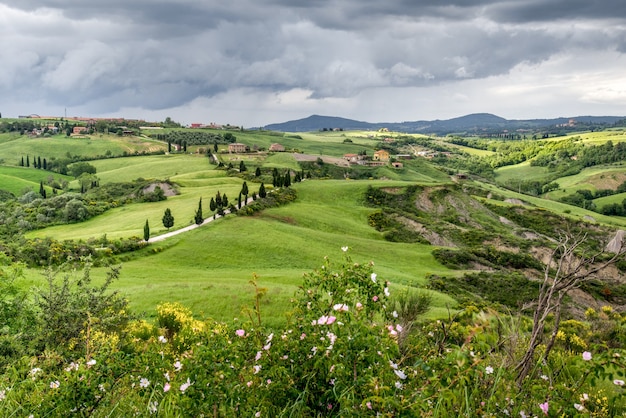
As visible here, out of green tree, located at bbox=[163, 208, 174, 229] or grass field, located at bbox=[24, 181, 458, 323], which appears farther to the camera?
green tree, located at bbox=[163, 208, 174, 229]

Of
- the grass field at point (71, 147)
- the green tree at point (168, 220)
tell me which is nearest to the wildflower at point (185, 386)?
the green tree at point (168, 220)

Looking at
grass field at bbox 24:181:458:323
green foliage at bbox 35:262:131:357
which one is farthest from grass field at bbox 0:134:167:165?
green foliage at bbox 35:262:131:357

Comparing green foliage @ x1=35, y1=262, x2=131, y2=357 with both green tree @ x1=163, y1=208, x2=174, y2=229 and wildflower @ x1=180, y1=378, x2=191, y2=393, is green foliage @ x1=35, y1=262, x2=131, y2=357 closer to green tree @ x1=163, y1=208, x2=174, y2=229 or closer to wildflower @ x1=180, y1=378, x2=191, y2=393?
wildflower @ x1=180, y1=378, x2=191, y2=393

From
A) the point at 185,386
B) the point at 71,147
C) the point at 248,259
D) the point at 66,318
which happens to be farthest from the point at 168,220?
the point at 71,147

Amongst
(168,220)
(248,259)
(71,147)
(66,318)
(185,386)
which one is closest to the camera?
(185,386)

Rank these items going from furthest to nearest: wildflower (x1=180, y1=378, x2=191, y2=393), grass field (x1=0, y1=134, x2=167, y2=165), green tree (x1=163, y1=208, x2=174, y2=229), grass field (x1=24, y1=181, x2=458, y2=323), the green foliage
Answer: grass field (x1=0, y1=134, x2=167, y2=165), green tree (x1=163, y1=208, x2=174, y2=229), grass field (x1=24, y1=181, x2=458, y2=323), the green foliage, wildflower (x1=180, y1=378, x2=191, y2=393)

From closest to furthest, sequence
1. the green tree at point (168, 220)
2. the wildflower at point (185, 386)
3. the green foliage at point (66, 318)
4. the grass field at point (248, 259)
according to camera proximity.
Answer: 1. the wildflower at point (185, 386)
2. the green foliage at point (66, 318)
3. the grass field at point (248, 259)
4. the green tree at point (168, 220)

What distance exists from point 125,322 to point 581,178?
19621 centimetres

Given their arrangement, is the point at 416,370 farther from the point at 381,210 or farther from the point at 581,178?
the point at 581,178

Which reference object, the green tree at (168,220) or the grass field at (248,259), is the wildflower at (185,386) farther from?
the green tree at (168,220)

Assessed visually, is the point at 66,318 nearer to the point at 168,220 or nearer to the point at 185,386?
the point at 185,386

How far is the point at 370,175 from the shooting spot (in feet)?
425

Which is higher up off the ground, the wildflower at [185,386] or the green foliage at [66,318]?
the wildflower at [185,386]

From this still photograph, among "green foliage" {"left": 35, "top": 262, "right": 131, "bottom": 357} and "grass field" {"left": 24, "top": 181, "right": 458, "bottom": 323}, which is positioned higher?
"green foliage" {"left": 35, "top": 262, "right": 131, "bottom": 357}
